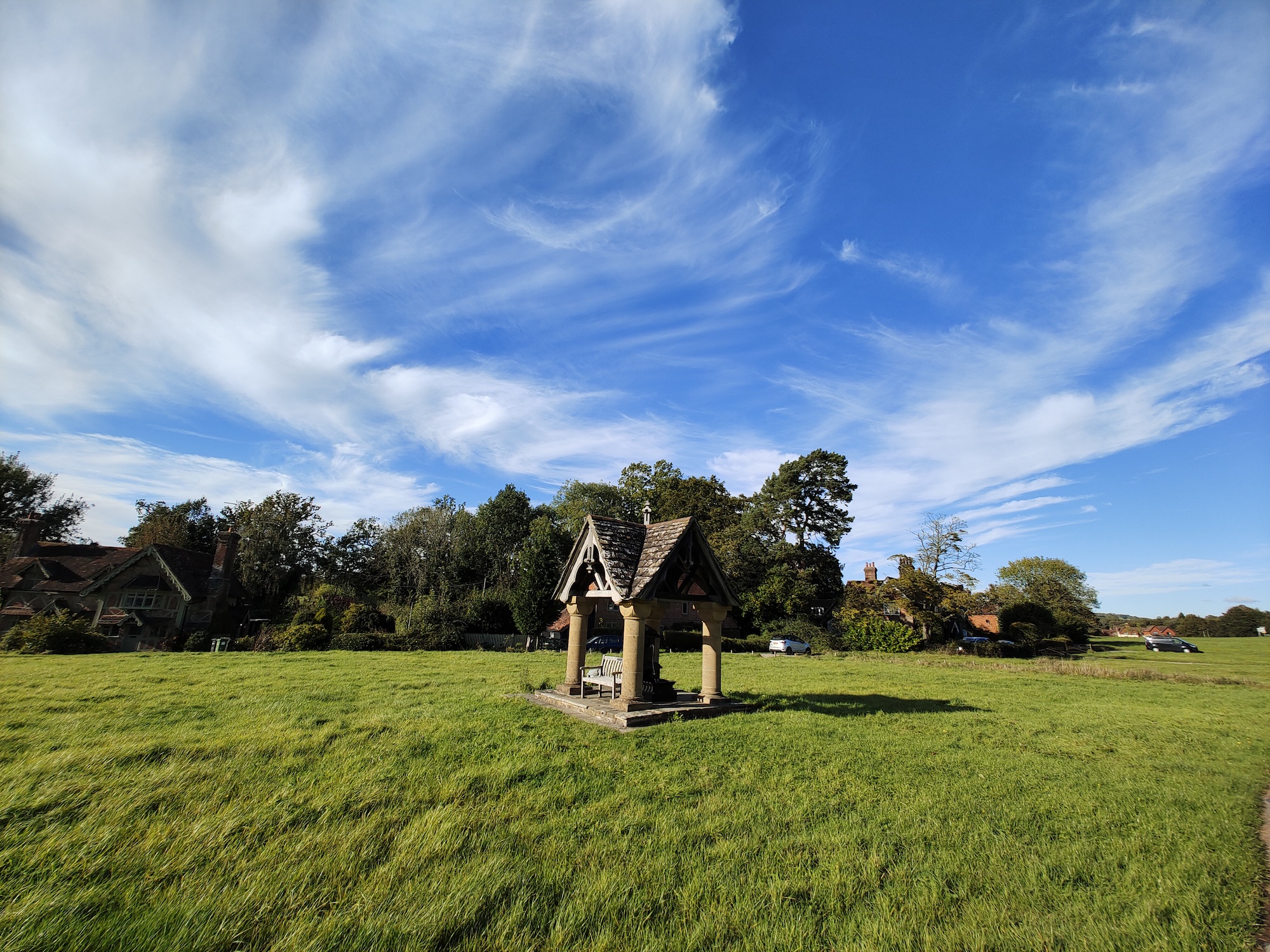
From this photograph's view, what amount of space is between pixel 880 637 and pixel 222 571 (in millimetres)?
A: 47463

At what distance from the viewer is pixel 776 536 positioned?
176 feet

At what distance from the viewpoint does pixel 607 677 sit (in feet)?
41.6

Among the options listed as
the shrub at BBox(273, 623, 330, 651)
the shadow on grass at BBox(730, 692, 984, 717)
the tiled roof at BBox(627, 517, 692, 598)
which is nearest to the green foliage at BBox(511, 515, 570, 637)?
the shrub at BBox(273, 623, 330, 651)

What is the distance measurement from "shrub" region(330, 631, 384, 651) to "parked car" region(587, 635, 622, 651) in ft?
43.5

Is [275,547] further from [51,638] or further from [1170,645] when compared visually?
[1170,645]

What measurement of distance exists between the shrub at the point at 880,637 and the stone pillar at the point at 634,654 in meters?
33.4

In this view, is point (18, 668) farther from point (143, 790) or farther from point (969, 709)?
point (969, 709)

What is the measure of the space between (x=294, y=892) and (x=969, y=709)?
53.1 ft

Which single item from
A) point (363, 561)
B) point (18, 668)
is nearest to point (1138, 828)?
point (18, 668)

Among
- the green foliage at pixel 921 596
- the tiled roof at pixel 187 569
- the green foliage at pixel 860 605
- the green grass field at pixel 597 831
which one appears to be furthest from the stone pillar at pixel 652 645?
the tiled roof at pixel 187 569

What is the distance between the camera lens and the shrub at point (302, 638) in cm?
3019

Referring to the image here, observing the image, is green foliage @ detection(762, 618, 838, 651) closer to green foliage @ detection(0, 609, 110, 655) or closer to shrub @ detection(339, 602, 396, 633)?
shrub @ detection(339, 602, 396, 633)

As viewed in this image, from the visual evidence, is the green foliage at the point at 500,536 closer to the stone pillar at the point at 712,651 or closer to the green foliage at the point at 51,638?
the green foliage at the point at 51,638

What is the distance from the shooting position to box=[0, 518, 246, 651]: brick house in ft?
109
